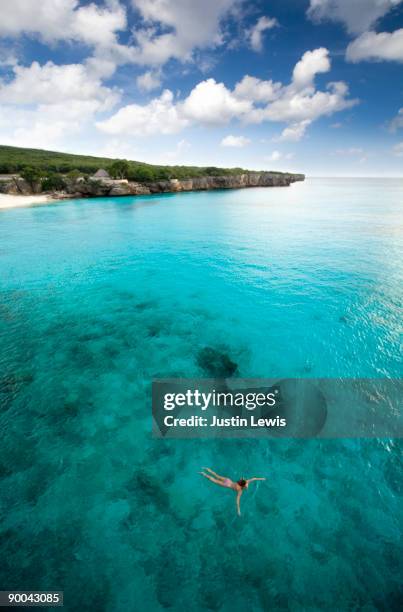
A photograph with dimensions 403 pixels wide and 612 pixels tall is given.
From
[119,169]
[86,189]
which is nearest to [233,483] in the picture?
[86,189]

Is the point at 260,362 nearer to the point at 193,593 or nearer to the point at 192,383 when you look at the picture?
the point at 192,383

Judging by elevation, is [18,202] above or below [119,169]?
below

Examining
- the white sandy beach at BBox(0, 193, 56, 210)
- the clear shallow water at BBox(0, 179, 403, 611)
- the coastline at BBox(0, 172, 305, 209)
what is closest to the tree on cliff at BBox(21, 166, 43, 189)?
the coastline at BBox(0, 172, 305, 209)

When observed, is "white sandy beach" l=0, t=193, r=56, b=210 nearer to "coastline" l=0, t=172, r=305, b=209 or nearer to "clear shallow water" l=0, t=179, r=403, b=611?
"coastline" l=0, t=172, r=305, b=209

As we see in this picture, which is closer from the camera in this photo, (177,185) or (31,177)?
(31,177)

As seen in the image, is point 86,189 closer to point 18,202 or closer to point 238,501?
point 18,202

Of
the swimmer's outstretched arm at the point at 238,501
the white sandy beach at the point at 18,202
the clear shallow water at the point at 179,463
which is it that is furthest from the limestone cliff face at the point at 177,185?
the swimmer's outstretched arm at the point at 238,501
